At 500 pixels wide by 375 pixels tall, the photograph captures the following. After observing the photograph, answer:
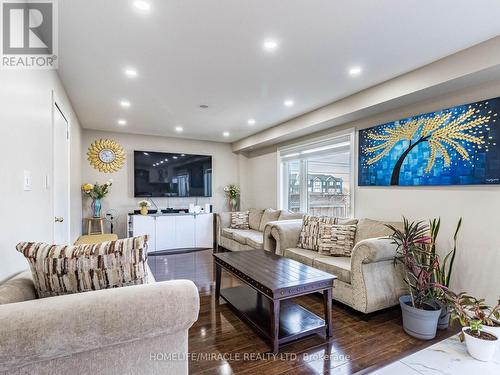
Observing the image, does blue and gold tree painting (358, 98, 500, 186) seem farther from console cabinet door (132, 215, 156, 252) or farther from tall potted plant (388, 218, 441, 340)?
console cabinet door (132, 215, 156, 252)

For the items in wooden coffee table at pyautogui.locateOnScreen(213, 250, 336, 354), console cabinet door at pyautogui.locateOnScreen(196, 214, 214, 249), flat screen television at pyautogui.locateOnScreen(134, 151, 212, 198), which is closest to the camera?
wooden coffee table at pyautogui.locateOnScreen(213, 250, 336, 354)

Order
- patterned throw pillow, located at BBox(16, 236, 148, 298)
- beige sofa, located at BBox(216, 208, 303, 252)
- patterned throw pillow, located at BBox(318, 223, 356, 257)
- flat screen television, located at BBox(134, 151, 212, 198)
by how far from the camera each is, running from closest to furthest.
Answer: patterned throw pillow, located at BBox(16, 236, 148, 298), patterned throw pillow, located at BBox(318, 223, 356, 257), beige sofa, located at BBox(216, 208, 303, 252), flat screen television, located at BBox(134, 151, 212, 198)

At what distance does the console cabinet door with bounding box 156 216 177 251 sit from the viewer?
17.6ft

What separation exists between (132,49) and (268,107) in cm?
206

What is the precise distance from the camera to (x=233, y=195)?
6.55 m

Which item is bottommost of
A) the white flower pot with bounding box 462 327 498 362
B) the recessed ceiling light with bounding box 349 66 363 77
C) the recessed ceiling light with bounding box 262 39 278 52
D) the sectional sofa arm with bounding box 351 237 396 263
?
the white flower pot with bounding box 462 327 498 362

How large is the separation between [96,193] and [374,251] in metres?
4.86

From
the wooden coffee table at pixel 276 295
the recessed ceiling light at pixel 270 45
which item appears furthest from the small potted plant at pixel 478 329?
the recessed ceiling light at pixel 270 45

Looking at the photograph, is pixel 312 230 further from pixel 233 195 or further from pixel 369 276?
pixel 233 195

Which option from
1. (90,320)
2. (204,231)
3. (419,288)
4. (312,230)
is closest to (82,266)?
(90,320)

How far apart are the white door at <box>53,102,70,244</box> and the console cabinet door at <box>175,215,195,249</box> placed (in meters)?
2.27

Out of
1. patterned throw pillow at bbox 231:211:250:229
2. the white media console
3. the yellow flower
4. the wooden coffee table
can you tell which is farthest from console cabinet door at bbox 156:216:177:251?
the wooden coffee table

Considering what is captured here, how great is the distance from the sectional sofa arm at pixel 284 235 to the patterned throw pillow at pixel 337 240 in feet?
1.46

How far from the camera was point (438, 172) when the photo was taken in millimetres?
2826
